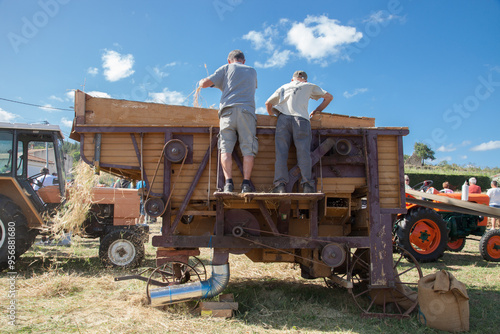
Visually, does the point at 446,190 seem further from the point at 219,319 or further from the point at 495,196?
the point at 219,319

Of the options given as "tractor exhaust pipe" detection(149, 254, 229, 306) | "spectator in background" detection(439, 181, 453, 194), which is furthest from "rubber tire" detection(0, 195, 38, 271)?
"spectator in background" detection(439, 181, 453, 194)

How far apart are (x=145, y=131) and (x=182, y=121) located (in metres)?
0.49

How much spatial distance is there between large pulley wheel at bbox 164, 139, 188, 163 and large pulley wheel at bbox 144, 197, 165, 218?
0.55 m

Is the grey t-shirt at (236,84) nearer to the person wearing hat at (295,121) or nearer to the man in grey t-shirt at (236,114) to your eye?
the man in grey t-shirt at (236,114)

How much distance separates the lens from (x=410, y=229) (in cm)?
795

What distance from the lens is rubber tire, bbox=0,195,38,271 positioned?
639cm

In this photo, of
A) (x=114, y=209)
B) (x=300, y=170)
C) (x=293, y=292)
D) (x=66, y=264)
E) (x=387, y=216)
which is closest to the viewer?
(x=300, y=170)

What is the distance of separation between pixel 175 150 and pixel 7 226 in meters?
4.36

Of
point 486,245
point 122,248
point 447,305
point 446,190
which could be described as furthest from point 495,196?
point 122,248

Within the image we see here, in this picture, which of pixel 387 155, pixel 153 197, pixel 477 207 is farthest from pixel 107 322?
pixel 477 207

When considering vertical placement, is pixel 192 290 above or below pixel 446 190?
below

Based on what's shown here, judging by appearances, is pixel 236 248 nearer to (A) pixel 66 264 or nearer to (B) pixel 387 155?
(B) pixel 387 155

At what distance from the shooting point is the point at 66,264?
280 inches

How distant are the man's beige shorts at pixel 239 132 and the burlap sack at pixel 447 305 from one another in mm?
2638
